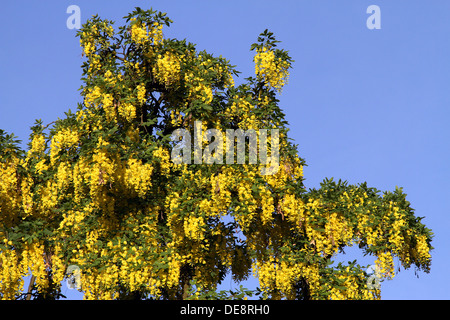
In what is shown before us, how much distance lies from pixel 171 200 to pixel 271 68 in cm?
547

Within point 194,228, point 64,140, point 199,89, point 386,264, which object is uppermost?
point 199,89

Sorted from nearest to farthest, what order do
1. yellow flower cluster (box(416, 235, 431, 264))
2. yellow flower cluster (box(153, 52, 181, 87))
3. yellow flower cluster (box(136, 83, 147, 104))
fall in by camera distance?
yellow flower cluster (box(416, 235, 431, 264)) → yellow flower cluster (box(136, 83, 147, 104)) → yellow flower cluster (box(153, 52, 181, 87))

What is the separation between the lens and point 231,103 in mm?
22031

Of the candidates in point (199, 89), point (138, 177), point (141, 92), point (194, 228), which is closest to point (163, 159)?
point (138, 177)

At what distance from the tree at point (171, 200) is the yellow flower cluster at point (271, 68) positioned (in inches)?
1.7

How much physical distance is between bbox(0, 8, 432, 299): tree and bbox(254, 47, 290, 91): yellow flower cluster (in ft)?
0.14

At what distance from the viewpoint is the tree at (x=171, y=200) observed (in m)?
19.9

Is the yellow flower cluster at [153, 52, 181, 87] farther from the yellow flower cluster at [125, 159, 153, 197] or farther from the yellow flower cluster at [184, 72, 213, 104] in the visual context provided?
the yellow flower cluster at [125, 159, 153, 197]

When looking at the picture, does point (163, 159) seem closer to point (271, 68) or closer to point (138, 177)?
point (138, 177)

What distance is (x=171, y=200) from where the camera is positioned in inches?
788

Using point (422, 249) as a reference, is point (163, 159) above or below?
above

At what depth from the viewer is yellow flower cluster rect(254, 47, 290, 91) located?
21625 mm

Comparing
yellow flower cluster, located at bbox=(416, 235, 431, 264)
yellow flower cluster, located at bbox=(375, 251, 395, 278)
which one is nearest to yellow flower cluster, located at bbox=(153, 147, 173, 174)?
yellow flower cluster, located at bbox=(375, 251, 395, 278)

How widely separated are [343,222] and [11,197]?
426 inches
